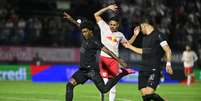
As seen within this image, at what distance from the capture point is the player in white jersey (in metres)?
19.0

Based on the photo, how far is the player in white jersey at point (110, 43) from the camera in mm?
19000

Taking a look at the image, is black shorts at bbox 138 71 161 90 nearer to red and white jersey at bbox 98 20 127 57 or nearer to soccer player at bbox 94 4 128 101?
soccer player at bbox 94 4 128 101

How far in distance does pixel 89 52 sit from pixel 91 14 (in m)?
23.3

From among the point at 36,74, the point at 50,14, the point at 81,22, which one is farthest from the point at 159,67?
the point at 50,14

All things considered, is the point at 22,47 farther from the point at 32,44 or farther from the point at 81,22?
the point at 81,22

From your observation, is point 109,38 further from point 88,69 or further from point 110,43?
point 88,69

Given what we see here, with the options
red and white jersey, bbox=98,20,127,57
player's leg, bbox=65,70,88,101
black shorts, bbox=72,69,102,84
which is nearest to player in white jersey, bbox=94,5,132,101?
red and white jersey, bbox=98,20,127,57

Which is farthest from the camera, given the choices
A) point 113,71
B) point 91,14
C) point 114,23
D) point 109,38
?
point 91,14

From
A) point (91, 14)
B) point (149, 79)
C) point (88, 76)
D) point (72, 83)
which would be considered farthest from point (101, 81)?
point (91, 14)

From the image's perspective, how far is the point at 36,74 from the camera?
37500 millimetres

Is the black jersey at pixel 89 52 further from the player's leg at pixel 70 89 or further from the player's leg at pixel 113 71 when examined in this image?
the player's leg at pixel 113 71

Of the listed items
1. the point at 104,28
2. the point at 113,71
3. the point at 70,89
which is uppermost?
the point at 104,28

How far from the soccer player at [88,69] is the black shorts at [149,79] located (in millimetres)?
1204

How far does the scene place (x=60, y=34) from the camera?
130ft
